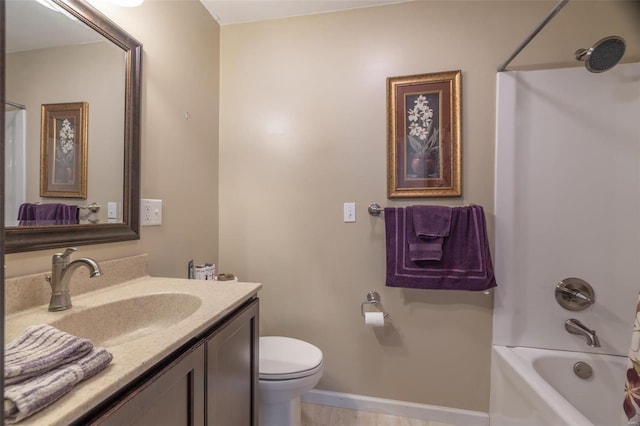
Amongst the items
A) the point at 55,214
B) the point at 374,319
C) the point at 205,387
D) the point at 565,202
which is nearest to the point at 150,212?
the point at 55,214

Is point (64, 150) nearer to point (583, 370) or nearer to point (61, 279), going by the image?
point (61, 279)

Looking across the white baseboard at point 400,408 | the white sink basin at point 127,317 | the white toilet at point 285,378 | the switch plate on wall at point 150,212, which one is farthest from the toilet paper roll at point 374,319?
the switch plate on wall at point 150,212

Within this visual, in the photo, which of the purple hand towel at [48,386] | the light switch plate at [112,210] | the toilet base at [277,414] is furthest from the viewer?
the toilet base at [277,414]

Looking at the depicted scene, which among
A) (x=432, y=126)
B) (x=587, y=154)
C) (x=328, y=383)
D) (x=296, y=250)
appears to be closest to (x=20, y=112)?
(x=296, y=250)

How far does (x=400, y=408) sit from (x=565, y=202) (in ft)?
4.85

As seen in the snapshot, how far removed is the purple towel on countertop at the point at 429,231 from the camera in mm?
1480

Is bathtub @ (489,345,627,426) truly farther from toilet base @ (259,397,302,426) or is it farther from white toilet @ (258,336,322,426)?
toilet base @ (259,397,302,426)

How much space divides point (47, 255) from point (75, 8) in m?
0.85

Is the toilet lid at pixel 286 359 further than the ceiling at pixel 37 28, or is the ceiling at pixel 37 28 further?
the toilet lid at pixel 286 359

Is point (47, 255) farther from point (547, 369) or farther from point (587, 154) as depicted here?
point (587, 154)

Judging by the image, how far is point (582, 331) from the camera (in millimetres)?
1422

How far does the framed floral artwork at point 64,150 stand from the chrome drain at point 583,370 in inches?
93.0

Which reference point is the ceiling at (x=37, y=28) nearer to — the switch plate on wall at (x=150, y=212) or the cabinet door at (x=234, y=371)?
the switch plate on wall at (x=150, y=212)

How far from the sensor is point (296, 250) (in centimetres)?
175
